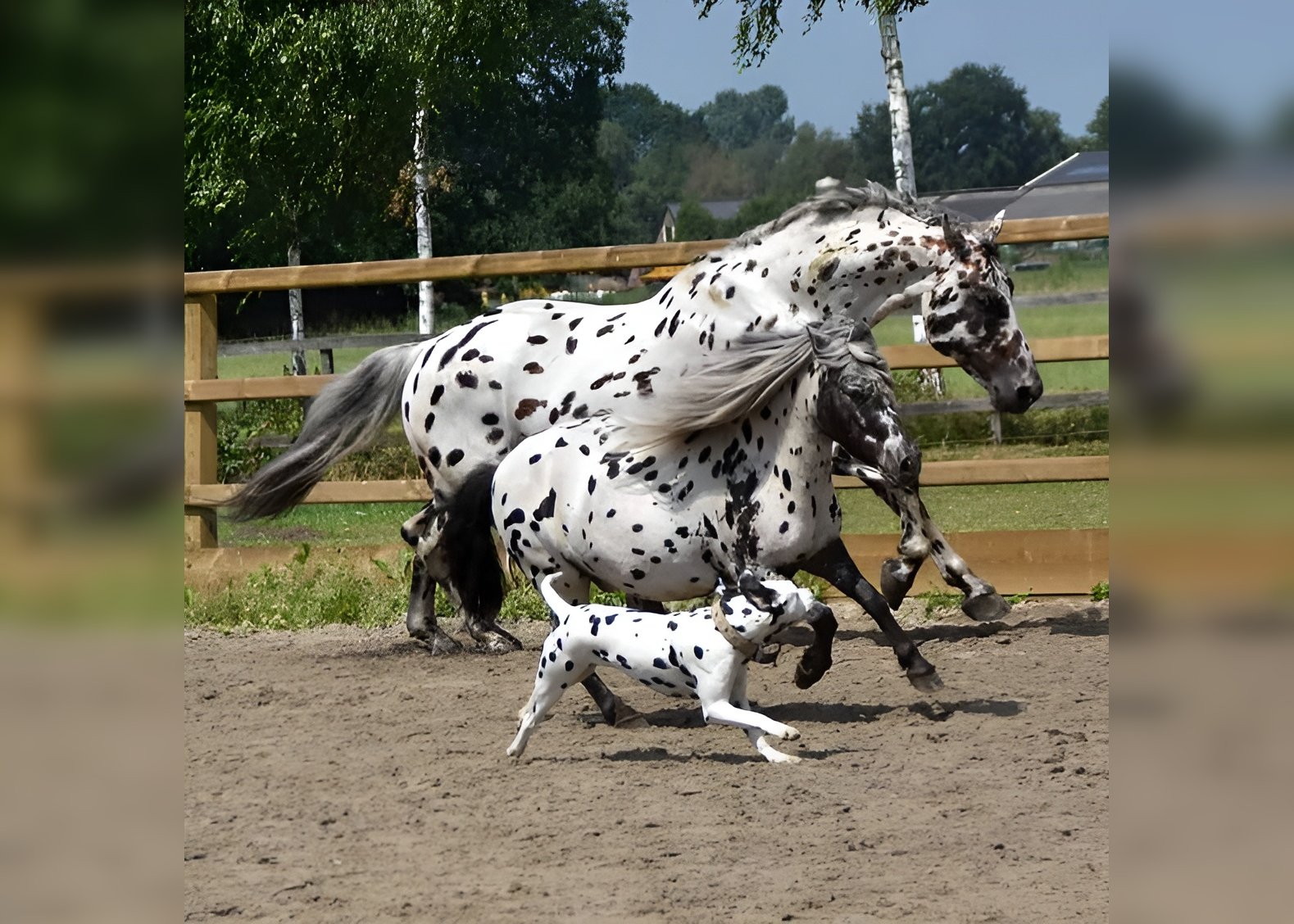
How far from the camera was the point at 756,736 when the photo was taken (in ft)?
13.5

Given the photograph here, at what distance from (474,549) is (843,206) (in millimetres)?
1982

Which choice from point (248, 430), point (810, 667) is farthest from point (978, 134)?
point (810, 667)

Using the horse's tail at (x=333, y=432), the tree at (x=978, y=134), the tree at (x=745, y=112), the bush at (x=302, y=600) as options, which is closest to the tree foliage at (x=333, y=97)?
the bush at (x=302, y=600)

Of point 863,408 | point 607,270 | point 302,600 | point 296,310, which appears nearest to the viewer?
point 863,408

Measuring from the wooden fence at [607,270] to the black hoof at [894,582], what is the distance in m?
0.77

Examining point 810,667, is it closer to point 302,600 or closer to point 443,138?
point 302,600

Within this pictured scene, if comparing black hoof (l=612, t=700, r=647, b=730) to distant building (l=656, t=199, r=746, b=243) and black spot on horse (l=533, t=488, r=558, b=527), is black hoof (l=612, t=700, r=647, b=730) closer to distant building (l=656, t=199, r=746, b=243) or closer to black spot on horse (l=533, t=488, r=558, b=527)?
black spot on horse (l=533, t=488, r=558, b=527)

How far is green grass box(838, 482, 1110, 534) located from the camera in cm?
1033

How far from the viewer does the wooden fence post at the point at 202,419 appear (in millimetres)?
7934

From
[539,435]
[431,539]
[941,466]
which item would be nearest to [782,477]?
[539,435]

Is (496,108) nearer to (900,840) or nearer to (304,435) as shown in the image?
(304,435)

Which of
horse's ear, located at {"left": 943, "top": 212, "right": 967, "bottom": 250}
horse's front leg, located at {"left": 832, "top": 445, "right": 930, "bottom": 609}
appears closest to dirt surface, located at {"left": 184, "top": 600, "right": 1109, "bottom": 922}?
horse's front leg, located at {"left": 832, "top": 445, "right": 930, "bottom": 609}

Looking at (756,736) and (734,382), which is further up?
(734,382)

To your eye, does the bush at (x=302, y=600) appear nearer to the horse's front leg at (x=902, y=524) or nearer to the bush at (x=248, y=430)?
the horse's front leg at (x=902, y=524)
